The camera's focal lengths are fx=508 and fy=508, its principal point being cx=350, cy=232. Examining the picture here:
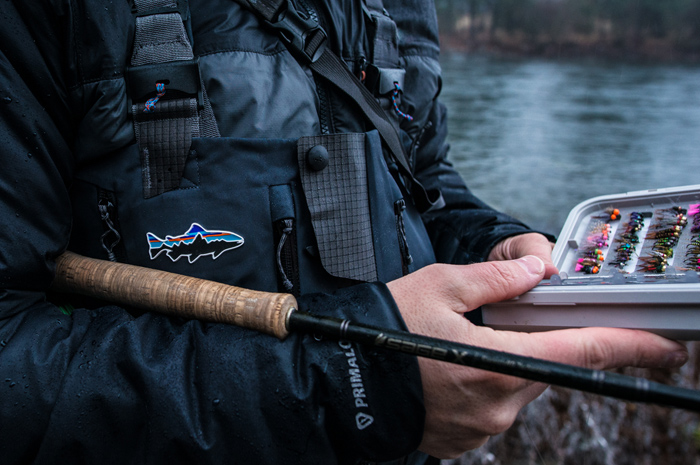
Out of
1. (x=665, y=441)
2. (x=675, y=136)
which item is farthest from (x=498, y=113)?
(x=665, y=441)

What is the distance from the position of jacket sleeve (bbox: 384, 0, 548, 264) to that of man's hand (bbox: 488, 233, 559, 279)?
24mm

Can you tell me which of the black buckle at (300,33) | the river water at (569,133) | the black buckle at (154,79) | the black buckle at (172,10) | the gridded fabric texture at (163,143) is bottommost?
the river water at (569,133)

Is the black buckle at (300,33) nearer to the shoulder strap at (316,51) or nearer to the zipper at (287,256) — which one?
the shoulder strap at (316,51)

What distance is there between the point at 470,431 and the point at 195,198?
81 centimetres

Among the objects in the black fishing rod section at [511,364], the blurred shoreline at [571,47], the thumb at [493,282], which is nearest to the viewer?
the black fishing rod section at [511,364]

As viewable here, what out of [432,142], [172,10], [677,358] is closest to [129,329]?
[172,10]

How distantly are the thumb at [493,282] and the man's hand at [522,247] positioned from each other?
0.39 m

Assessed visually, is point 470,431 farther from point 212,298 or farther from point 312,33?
point 312,33

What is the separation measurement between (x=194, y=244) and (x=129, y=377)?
13.0 inches

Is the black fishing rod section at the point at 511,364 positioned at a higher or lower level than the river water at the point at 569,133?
higher

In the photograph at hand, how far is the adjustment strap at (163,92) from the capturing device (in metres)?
1.15

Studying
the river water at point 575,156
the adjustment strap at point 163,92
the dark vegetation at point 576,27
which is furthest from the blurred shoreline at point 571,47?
the adjustment strap at point 163,92

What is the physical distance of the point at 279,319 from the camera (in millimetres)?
1051

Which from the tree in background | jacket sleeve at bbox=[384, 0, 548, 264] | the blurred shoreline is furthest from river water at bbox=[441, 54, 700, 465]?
jacket sleeve at bbox=[384, 0, 548, 264]
